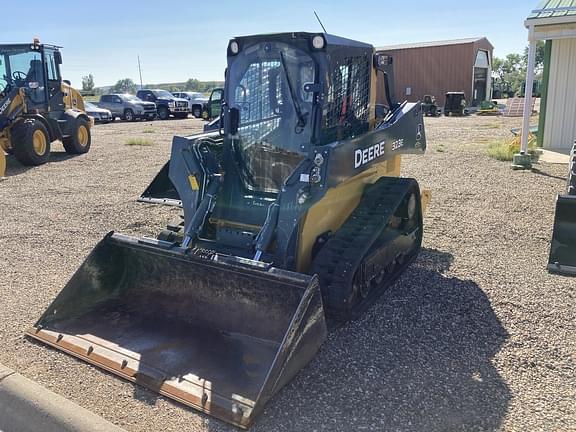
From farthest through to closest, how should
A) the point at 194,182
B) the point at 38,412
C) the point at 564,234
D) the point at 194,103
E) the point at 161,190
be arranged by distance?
the point at 194,103
the point at 161,190
the point at 564,234
the point at 194,182
the point at 38,412

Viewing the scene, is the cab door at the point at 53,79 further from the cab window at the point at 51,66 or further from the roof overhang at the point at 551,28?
the roof overhang at the point at 551,28

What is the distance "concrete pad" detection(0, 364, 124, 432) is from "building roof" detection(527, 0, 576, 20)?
11077mm

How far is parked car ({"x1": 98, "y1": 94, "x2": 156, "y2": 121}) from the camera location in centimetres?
2986

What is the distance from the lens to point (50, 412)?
3252mm

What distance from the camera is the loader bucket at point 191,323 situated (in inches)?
130

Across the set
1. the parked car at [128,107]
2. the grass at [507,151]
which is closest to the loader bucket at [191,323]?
the grass at [507,151]

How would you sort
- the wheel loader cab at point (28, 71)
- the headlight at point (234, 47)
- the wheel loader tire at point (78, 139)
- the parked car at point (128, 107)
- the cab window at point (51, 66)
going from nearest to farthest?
the headlight at point (234, 47), the wheel loader cab at point (28, 71), the cab window at point (51, 66), the wheel loader tire at point (78, 139), the parked car at point (128, 107)

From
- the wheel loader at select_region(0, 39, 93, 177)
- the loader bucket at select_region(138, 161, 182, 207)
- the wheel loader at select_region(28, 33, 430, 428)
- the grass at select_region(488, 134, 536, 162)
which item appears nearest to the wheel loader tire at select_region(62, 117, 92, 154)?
the wheel loader at select_region(0, 39, 93, 177)

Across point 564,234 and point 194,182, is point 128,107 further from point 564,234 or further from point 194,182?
point 564,234

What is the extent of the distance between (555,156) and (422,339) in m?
9.34

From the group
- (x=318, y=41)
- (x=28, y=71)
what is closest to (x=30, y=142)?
(x=28, y=71)

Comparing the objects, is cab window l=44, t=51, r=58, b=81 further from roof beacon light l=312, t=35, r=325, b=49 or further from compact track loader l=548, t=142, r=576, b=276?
compact track loader l=548, t=142, r=576, b=276

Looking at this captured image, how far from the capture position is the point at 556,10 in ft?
35.6

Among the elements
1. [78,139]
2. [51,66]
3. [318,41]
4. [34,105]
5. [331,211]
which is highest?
[51,66]
